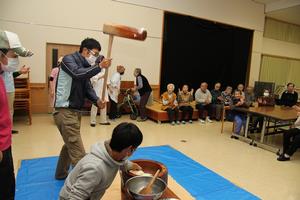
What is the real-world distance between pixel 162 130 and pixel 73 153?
123 inches

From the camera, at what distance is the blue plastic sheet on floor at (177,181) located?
2553mm

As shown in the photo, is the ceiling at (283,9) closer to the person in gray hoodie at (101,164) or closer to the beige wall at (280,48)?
the beige wall at (280,48)

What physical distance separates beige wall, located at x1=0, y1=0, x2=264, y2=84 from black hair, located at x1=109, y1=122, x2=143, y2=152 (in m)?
5.33

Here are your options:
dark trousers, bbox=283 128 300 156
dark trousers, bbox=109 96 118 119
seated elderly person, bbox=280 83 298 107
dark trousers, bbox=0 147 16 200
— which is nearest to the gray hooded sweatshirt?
dark trousers, bbox=0 147 16 200

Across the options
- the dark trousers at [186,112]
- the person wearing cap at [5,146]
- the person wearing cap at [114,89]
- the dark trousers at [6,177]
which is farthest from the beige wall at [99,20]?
the dark trousers at [6,177]

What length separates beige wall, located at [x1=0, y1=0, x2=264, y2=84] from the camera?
561 cm

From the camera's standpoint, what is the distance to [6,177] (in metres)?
1.50

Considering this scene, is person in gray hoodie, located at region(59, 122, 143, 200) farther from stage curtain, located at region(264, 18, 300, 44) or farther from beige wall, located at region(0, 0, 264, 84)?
stage curtain, located at region(264, 18, 300, 44)

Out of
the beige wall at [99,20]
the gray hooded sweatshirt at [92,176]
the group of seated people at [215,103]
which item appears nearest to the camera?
the gray hooded sweatshirt at [92,176]

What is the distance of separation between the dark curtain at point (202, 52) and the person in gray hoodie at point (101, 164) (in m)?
6.30

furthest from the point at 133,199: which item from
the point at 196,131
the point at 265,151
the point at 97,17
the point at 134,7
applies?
the point at 134,7

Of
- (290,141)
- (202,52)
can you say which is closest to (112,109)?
(290,141)

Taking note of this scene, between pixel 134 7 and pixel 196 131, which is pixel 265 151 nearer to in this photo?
pixel 196 131

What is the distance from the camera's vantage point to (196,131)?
543 cm
